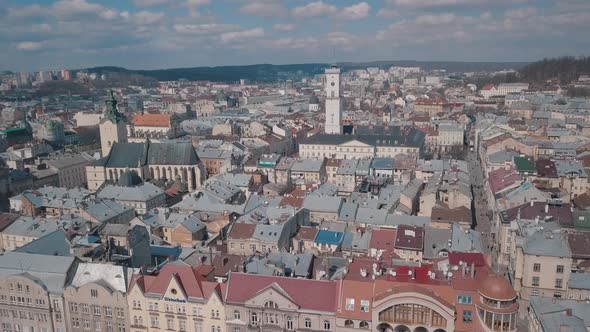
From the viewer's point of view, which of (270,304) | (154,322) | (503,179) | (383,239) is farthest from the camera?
(503,179)

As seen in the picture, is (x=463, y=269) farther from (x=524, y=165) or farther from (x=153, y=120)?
(x=153, y=120)

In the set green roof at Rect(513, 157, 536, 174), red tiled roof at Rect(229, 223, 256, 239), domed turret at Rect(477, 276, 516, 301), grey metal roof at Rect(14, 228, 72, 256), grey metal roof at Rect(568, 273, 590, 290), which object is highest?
domed turret at Rect(477, 276, 516, 301)

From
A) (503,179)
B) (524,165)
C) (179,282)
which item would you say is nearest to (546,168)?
(524,165)

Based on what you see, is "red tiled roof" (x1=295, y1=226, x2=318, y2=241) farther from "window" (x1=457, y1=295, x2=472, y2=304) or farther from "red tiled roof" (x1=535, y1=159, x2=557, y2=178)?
"red tiled roof" (x1=535, y1=159, x2=557, y2=178)

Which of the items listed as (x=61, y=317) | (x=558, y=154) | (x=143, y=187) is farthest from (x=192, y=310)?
(x=558, y=154)

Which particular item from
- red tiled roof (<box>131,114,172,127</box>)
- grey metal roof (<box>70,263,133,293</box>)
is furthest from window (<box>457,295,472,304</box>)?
red tiled roof (<box>131,114,172,127</box>)

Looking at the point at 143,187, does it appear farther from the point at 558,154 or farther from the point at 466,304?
the point at 558,154

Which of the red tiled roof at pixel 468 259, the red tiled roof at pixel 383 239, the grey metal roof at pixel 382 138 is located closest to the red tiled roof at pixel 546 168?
the grey metal roof at pixel 382 138
